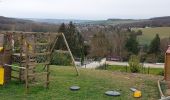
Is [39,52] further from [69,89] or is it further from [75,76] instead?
[75,76]

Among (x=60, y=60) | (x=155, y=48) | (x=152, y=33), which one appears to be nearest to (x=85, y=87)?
(x=60, y=60)

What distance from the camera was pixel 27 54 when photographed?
9.23 m

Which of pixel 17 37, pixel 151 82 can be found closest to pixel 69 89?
pixel 17 37

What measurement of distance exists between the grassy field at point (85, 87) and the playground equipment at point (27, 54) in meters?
0.31

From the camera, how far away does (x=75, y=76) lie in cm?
1202

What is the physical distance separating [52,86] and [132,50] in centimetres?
5438

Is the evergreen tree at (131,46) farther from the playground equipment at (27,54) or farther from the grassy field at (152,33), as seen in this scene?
the playground equipment at (27,54)

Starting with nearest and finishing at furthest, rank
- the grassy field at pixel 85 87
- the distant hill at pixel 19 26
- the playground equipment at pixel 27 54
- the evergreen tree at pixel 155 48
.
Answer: the grassy field at pixel 85 87, the playground equipment at pixel 27 54, the distant hill at pixel 19 26, the evergreen tree at pixel 155 48

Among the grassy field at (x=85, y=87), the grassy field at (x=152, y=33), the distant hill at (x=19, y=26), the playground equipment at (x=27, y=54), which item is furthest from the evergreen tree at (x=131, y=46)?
the playground equipment at (x=27, y=54)

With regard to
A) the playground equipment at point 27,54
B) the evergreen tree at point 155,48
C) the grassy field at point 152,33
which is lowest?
the evergreen tree at point 155,48

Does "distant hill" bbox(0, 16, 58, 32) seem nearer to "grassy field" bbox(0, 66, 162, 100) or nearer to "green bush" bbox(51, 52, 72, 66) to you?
"green bush" bbox(51, 52, 72, 66)

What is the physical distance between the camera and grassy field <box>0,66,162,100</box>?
9055 millimetres

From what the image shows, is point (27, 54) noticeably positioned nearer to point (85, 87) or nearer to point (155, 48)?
point (85, 87)

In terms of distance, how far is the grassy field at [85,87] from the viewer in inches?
356
